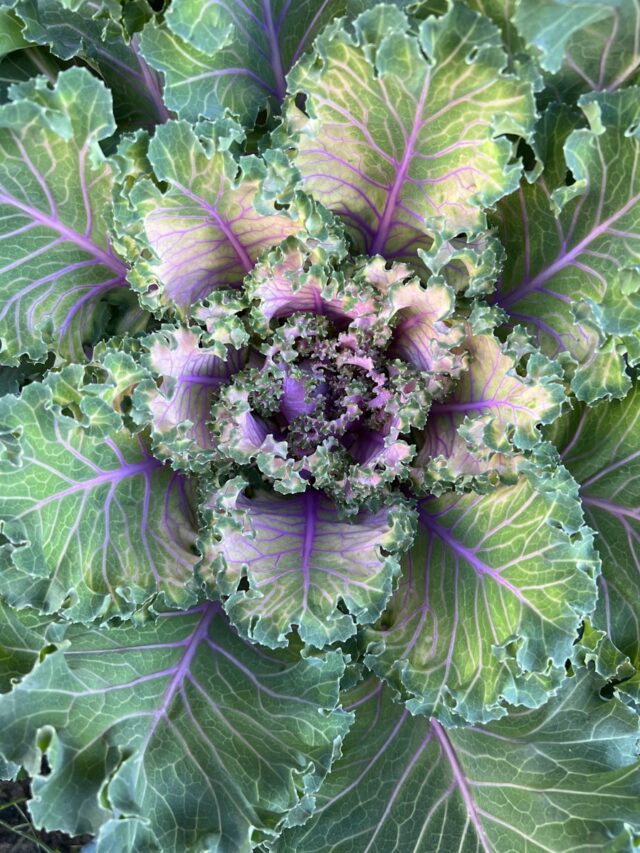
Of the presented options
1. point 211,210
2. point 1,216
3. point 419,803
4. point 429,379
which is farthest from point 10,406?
point 419,803

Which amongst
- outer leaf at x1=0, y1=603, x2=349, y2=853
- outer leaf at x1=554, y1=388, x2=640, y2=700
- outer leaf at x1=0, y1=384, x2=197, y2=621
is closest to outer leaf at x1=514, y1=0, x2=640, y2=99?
outer leaf at x1=554, y1=388, x2=640, y2=700

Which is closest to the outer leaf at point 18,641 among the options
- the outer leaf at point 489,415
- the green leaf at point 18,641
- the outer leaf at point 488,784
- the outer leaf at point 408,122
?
the green leaf at point 18,641

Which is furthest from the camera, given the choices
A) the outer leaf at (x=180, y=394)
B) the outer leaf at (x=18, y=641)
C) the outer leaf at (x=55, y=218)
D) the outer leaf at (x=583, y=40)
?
the outer leaf at (x=18, y=641)

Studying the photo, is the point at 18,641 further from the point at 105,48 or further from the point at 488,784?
the point at 105,48

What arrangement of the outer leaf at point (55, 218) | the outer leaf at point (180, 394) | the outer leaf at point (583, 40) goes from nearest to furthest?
the outer leaf at point (583, 40), the outer leaf at point (55, 218), the outer leaf at point (180, 394)

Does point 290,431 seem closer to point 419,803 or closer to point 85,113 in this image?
point 85,113

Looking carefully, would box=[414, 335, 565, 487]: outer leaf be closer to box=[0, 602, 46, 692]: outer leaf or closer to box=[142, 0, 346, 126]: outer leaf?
box=[142, 0, 346, 126]: outer leaf

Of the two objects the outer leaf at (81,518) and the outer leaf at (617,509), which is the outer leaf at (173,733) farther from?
the outer leaf at (617,509)
